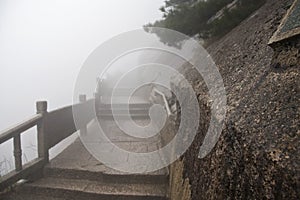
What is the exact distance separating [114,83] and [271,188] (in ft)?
35.1

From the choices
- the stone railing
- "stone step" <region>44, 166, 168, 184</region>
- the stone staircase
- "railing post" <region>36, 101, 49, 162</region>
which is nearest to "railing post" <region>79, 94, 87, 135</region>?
the stone railing

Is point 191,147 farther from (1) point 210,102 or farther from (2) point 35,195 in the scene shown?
(2) point 35,195

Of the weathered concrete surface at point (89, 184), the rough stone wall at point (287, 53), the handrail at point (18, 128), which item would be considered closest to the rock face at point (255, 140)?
the rough stone wall at point (287, 53)

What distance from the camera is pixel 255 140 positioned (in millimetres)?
1075

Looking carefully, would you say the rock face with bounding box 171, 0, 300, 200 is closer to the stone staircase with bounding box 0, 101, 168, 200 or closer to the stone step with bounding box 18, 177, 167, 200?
the stone step with bounding box 18, 177, 167, 200

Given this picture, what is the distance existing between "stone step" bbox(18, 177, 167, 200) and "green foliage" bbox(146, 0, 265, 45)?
285 cm

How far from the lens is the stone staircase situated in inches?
119

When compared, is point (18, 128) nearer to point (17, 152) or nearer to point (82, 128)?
point (17, 152)

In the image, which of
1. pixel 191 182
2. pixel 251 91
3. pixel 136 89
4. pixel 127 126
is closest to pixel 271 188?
pixel 251 91

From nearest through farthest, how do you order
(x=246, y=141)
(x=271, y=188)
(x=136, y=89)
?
(x=271, y=188) < (x=246, y=141) < (x=136, y=89)

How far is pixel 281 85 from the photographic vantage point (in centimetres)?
128

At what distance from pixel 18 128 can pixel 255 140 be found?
2.98 m

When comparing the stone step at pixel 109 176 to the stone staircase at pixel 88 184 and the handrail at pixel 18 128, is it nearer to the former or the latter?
the stone staircase at pixel 88 184

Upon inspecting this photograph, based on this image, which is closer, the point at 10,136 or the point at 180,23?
the point at 10,136
